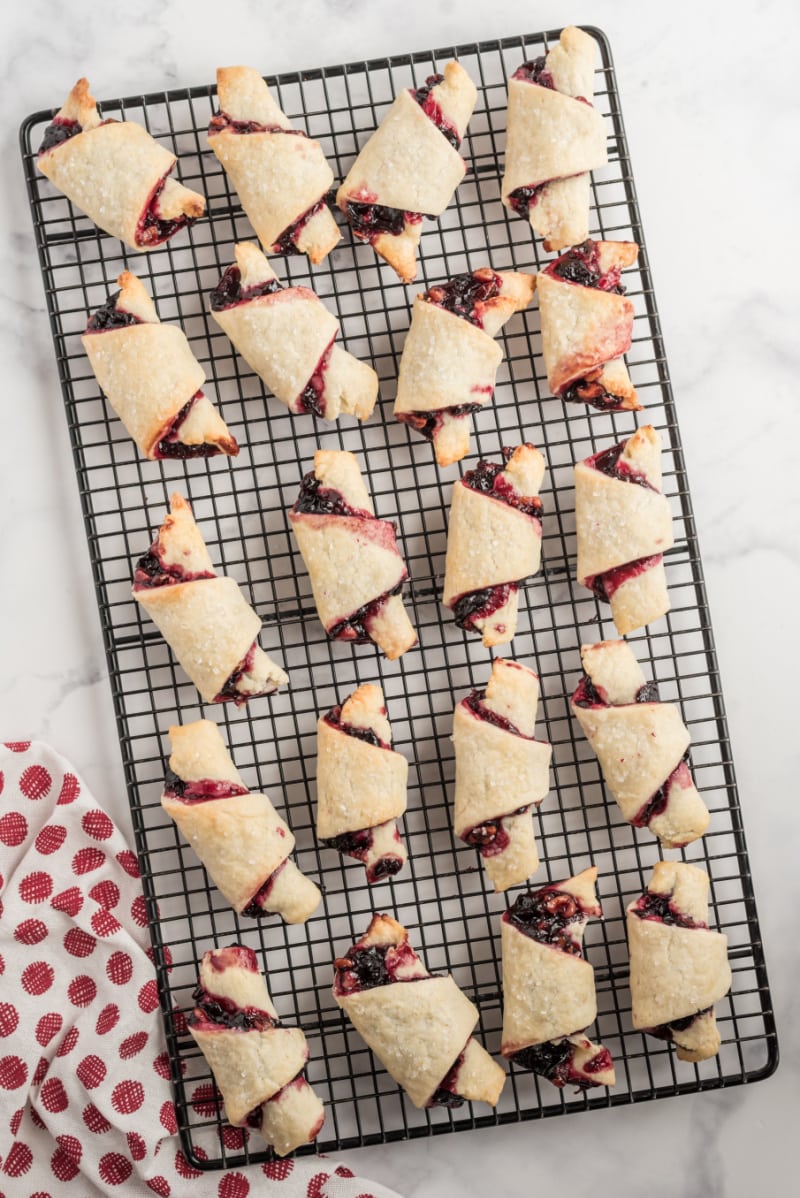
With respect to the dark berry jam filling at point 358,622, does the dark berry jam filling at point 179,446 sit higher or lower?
higher

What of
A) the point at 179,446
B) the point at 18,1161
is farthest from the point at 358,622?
the point at 18,1161

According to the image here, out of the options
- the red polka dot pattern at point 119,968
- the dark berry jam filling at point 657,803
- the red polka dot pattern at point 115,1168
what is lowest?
the red polka dot pattern at point 115,1168

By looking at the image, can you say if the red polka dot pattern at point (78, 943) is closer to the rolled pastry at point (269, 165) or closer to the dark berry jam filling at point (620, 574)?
the dark berry jam filling at point (620, 574)

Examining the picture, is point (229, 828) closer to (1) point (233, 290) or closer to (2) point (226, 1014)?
(2) point (226, 1014)

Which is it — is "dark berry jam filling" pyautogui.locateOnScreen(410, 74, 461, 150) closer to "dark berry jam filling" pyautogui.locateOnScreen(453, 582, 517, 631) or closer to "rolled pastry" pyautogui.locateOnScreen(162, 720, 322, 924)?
"dark berry jam filling" pyautogui.locateOnScreen(453, 582, 517, 631)

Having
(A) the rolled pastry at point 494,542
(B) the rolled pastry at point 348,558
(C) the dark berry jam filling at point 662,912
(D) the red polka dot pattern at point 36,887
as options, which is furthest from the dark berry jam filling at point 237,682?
(C) the dark berry jam filling at point 662,912

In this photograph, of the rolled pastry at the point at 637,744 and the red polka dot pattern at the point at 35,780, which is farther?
the red polka dot pattern at the point at 35,780
